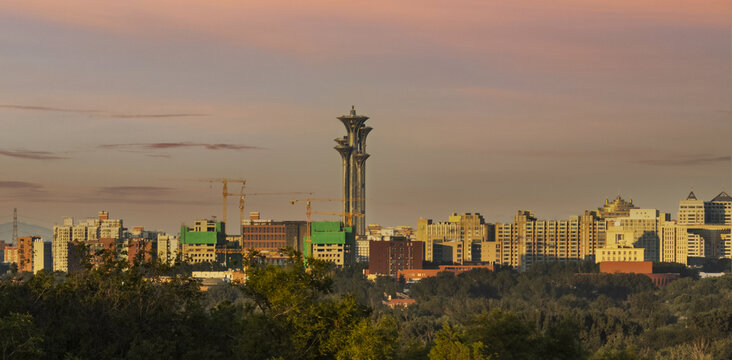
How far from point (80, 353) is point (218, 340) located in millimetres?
8522

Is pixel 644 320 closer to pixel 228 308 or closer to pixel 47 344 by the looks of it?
pixel 228 308

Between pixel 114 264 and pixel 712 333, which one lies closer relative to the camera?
pixel 114 264

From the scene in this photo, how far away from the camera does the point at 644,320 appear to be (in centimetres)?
18862

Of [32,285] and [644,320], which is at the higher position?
[32,285]

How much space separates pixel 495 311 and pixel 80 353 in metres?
35.8

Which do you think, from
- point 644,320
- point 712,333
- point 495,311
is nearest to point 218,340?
point 495,311

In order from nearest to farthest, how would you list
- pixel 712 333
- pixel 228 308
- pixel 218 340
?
pixel 218 340, pixel 228 308, pixel 712 333

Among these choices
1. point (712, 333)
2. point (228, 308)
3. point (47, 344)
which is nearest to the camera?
point (47, 344)

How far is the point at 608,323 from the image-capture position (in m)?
166

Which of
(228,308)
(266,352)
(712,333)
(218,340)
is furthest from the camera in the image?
(712,333)

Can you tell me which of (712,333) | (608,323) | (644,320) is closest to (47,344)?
(712,333)

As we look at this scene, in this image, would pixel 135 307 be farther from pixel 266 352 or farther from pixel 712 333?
pixel 712 333

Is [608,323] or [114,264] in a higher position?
[114,264]

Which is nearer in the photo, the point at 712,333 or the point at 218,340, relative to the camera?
the point at 218,340
